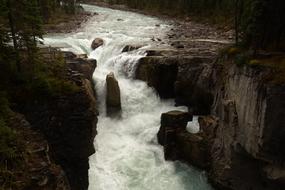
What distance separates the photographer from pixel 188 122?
2969 centimetres

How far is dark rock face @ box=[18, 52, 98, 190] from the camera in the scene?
2055cm

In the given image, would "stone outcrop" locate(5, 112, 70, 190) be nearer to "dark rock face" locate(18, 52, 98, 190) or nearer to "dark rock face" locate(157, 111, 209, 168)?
"dark rock face" locate(18, 52, 98, 190)

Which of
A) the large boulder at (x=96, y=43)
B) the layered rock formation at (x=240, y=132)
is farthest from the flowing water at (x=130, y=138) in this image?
the layered rock formation at (x=240, y=132)

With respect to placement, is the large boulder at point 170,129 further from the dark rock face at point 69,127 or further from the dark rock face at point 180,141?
the dark rock face at point 69,127

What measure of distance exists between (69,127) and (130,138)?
926 centimetres

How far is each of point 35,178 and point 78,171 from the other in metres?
7.56

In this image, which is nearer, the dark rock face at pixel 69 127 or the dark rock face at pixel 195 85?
the dark rock face at pixel 69 127

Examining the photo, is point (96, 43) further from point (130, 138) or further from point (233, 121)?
point (233, 121)

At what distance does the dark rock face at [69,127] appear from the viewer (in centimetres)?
2055

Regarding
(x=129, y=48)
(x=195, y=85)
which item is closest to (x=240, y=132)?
(x=195, y=85)

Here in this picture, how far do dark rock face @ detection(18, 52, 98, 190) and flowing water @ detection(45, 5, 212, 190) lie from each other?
110 inches

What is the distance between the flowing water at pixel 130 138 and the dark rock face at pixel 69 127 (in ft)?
9.18

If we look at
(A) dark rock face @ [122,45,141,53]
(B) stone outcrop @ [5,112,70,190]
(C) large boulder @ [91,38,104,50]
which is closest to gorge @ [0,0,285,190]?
(B) stone outcrop @ [5,112,70,190]

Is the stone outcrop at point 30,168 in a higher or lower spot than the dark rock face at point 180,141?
higher
